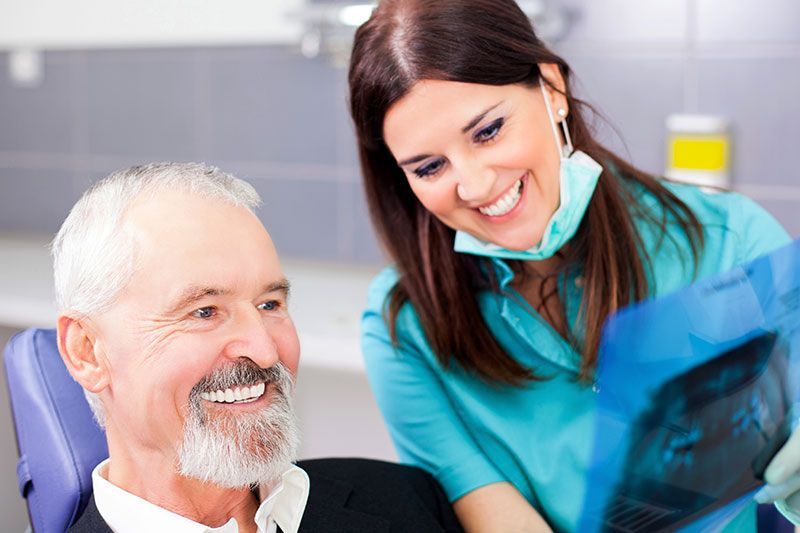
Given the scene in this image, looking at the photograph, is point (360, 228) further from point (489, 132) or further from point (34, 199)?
point (489, 132)

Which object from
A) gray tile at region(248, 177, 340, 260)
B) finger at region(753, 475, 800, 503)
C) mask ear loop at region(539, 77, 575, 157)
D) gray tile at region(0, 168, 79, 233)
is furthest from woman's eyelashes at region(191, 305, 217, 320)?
gray tile at region(0, 168, 79, 233)

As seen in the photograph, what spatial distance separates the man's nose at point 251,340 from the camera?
1334mm

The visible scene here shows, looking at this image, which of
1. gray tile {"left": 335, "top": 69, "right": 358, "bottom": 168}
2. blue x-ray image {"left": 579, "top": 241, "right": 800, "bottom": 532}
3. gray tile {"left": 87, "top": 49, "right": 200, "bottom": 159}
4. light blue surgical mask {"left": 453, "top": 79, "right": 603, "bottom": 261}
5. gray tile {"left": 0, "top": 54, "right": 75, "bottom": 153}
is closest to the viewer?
blue x-ray image {"left": 579, "top": 241, "right": 800, "bottom": 532}

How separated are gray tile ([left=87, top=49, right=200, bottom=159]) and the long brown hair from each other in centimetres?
151

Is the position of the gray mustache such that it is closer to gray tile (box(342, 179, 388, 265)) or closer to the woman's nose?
the woman's nose

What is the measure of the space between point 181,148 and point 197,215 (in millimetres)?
1846

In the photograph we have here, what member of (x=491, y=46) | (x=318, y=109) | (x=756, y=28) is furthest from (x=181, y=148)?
(x=491, y=46)

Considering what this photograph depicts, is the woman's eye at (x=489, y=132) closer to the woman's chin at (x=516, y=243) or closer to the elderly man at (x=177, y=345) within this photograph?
the woman's chin at (x=516, y=243)

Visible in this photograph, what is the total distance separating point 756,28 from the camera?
7.91 ft

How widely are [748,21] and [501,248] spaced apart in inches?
43.1

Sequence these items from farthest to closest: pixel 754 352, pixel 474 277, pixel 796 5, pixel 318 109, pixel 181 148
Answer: pixel 181 148
pixel 318 109
pixel 796 5
pixel 474 277
pixel 754 352

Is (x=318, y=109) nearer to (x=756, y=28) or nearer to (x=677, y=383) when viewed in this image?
(x=756, y=28)

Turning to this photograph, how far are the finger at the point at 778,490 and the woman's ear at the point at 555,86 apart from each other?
0.61 m

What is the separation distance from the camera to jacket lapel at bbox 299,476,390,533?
1483 mm
